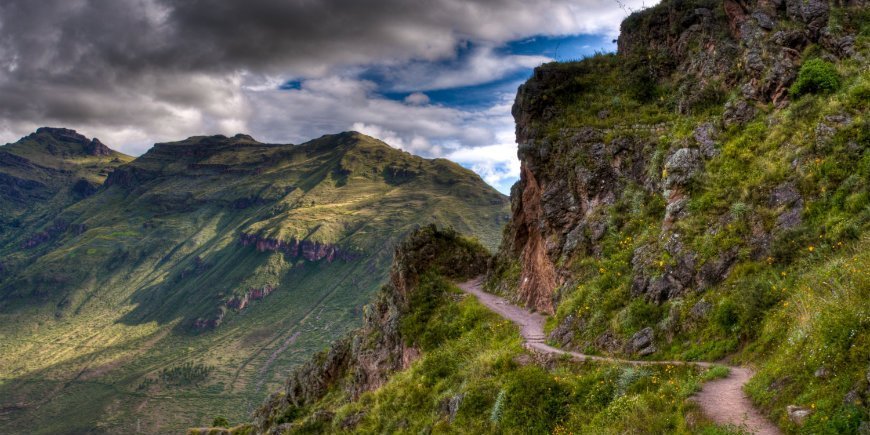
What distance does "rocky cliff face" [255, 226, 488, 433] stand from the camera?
34.5 m

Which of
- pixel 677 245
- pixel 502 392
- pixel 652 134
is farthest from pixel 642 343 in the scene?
pixel 652 134

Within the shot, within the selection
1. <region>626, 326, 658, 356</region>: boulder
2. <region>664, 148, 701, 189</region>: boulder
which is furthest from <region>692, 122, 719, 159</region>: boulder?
<region>626, 326, 658, 356</region>: boulder

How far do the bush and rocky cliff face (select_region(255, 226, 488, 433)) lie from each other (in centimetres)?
2424

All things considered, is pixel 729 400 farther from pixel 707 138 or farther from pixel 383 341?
pixel 383 341

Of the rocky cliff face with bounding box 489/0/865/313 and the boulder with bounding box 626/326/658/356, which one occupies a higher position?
the rocky cliff face with bounding box 489/0/865/313

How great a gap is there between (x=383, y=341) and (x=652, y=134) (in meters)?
23.6

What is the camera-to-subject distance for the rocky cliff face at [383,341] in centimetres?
3447

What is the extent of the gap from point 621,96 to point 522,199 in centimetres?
946

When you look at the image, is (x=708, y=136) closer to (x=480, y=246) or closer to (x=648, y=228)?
(x=648, y=228)

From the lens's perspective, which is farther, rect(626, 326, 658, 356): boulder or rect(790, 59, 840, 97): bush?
rect(790, 59, 840, 97): bush

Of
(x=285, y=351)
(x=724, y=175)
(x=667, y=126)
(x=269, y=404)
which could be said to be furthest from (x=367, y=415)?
(x=285, y=351)

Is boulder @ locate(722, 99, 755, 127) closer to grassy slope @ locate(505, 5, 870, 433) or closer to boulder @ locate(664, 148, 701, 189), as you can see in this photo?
grassy slope @ locate(505, 5, 870, 433)

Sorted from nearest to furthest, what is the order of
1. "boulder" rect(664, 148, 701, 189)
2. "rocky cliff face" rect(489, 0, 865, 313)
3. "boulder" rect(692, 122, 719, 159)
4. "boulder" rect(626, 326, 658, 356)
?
"boulder" rect(626, 326, 658, 356), "rocky cliff face" rect(489, 0, 865, 313), "boulder" rect(664, 148, 701, 189), "boulder" rect(692, 122, 719, 159)

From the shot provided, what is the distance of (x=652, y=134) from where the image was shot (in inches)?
1011
